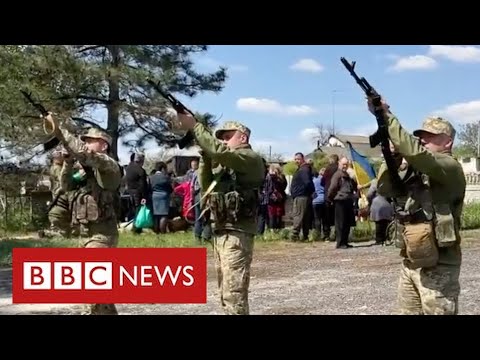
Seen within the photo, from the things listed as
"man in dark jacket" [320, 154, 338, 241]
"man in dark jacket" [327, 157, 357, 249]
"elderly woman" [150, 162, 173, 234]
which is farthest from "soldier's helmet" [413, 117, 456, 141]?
"elderly woman" [150, 162, 173, 234]

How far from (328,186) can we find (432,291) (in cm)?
648

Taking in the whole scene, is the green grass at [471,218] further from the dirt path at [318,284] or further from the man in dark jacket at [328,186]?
the man in dark jacket at [328,186]

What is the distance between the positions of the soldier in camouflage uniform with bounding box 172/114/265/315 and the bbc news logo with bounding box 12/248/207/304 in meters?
0.20

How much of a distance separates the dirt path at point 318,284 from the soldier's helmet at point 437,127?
237cm

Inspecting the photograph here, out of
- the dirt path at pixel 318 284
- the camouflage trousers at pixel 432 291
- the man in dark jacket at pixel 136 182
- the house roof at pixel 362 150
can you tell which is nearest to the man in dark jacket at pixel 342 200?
the dirt path at pixel 318 284

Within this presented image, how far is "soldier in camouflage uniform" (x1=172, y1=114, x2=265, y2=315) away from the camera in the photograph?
169 inches

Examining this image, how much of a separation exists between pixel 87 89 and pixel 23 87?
4.08 feet

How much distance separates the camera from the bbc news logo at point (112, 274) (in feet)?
14.0

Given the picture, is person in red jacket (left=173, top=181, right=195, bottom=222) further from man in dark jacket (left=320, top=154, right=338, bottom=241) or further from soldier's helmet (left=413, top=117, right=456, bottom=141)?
soldier's helmet (left=413, top=117, right=456, bottom=141)

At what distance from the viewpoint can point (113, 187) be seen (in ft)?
15.9
